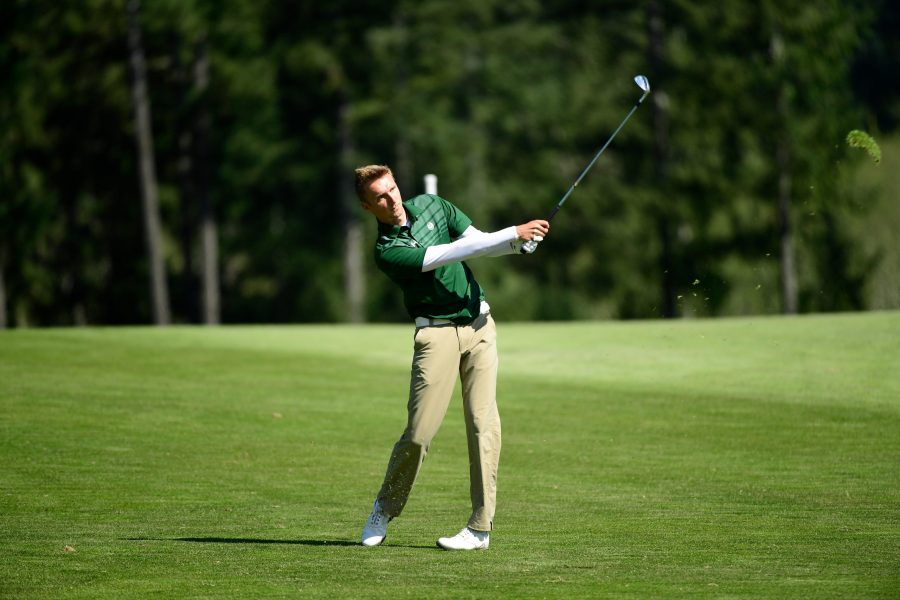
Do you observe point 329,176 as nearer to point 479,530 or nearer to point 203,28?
point 203,28

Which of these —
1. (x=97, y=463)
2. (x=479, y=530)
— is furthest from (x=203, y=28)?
(x=479, y=530)

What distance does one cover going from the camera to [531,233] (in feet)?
24.6

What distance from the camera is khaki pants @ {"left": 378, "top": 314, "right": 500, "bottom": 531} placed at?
789 cm

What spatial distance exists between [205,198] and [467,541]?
3588cm

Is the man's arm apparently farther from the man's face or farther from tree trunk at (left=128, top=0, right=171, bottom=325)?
tree trunk at (left=128, top=0, right=171, bottom=325)

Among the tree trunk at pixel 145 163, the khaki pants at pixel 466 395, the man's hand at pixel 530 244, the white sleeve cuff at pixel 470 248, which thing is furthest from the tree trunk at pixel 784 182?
the white sleeve cuff at pixel 470 248

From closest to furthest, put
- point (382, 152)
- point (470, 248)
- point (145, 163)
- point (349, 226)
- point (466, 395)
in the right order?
1. point (470, 248)
2. point (466, 395)
3. point (145, 163)
4. point (349, 226)
5. point (382, 152)

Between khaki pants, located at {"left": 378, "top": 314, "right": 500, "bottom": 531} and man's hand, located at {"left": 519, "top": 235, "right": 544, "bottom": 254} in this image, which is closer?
man's hand, located at {"left": 519, "top": 235, "right": 544, "bottom": 254}

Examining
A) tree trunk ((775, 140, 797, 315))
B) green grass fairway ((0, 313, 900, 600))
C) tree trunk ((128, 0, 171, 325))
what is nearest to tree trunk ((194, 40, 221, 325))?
tree trunk ((128, 0, 171, 325))

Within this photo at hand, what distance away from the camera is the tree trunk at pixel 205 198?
1672 inches

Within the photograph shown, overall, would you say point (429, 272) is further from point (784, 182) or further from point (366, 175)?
point (784, 182)

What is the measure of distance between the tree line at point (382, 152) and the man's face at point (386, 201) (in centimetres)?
3366

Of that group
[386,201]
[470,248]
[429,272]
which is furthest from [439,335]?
[386,201]

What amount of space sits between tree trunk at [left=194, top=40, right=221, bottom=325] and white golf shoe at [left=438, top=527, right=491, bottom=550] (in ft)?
115
